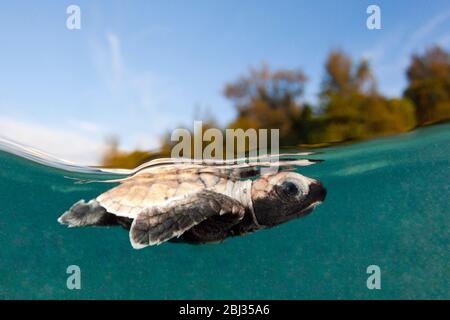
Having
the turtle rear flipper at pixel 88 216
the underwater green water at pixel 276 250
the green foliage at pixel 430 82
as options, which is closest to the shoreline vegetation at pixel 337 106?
the green foliage at pixel 430 82

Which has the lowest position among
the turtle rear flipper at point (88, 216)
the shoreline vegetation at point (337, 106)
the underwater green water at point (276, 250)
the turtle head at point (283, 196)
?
the underwater green water at point (276, 250)

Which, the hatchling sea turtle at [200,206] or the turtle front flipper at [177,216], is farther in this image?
the hatchling sea turtle at [200,206]

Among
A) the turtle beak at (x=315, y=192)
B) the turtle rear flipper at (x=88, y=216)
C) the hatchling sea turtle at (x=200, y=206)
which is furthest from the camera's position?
the turtle rear flipper at (x=88, y=216)

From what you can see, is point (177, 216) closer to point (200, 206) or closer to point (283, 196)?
point (200, 206)

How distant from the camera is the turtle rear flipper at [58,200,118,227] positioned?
6570mm

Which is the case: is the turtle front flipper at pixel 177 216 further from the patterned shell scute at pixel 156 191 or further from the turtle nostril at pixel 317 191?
the turtle nostril at pixel 317 191

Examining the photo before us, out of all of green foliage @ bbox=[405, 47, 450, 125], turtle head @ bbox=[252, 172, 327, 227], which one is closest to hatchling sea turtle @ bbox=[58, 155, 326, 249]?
turtle head @ bbox=[252, 172, 327, 227]

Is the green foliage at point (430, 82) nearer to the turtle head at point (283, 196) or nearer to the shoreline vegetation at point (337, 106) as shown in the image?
the shoreline vegetation at point (337, 106)

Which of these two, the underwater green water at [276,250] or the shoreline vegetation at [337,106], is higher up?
the shoreline vegetation at [337,106]

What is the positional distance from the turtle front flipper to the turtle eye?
2.68ft

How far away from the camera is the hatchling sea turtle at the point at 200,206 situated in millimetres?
4641

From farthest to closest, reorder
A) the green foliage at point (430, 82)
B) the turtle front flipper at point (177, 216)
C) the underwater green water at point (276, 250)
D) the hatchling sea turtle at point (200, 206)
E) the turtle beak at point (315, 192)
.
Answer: the underwater green water at point (276, 250)
the green foliage at point (430, 82)
the turtle beak at point (315, 192)
the hatchling sea turtle at point (200, 206)
the turtle front flipper at point (177, 216)

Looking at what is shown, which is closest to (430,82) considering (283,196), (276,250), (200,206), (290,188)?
(290,188)

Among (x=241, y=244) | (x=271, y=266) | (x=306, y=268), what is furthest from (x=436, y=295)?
(x=241, y=244)
